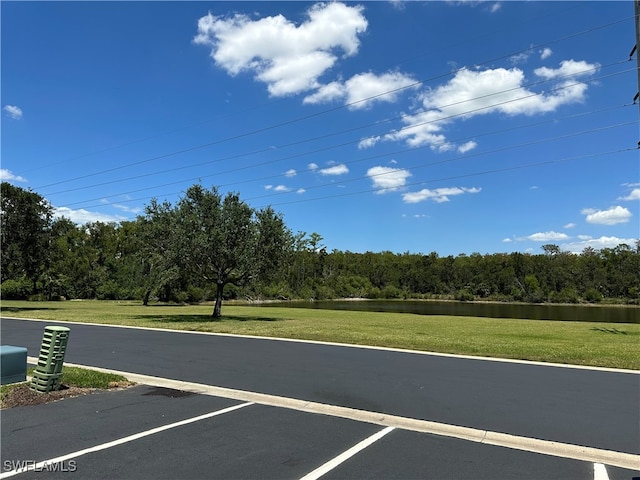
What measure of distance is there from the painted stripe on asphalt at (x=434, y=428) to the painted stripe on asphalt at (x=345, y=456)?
0.47 m

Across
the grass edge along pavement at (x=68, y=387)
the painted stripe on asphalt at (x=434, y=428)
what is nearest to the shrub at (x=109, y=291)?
the grass edge along pavement at (x=68, y=387)

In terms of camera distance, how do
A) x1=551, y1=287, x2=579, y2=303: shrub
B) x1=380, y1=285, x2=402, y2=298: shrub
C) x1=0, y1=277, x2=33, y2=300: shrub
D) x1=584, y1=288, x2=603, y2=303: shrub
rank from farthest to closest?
x1=380, y1=285, x2=402, y2=298: shrub, x1=551, y1=287, x2=579, y2=303: shrub, x1=584, y1=288, x2=603, y2=303: shrub, x1=0, y1=277, x2=33, y2=300: shrub

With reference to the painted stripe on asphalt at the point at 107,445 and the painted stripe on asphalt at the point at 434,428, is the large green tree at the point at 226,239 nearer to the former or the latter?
the painted stripe on asphalt at the point at 434,428

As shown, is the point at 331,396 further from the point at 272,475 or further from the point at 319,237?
the point at 319,237

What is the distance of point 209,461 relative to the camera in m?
4.91

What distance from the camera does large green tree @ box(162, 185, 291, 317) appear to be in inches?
994

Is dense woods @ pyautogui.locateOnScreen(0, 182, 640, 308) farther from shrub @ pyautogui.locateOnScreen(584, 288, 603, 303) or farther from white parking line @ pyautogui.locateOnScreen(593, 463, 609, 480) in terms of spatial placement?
white parking line @ pyautogui.locateOnScreen(593, 463, 609, 480)

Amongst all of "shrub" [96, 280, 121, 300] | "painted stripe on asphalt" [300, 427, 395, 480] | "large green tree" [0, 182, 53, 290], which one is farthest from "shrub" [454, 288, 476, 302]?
"painted stripe on asphalt" [300, 427, 395, 480]

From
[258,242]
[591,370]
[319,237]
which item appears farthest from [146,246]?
[319,237]

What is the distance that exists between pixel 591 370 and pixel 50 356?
1104cm

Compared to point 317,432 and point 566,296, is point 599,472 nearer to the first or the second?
point 317,432

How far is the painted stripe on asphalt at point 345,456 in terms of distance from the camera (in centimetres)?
462

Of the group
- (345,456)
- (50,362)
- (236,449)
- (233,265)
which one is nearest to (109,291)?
(233,265)

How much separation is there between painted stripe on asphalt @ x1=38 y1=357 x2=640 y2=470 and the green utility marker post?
1.72 m
